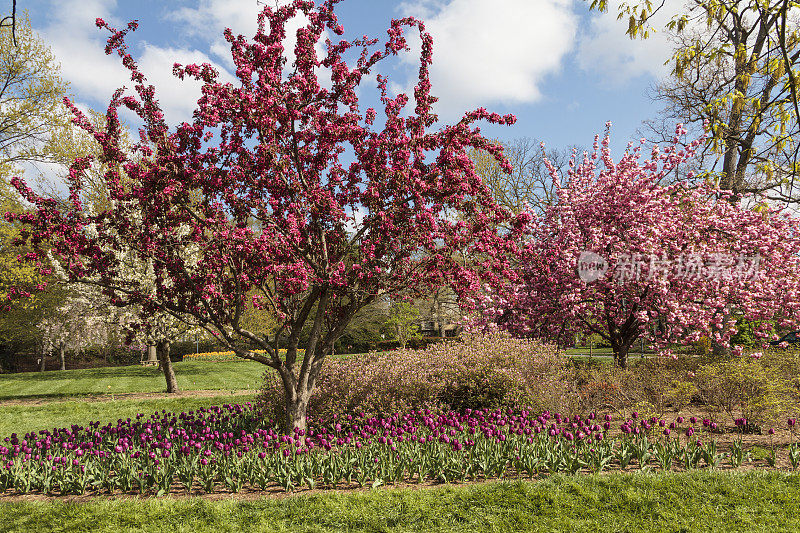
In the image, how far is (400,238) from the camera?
6719mm

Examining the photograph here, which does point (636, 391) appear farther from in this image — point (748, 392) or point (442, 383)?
point (442, 383)

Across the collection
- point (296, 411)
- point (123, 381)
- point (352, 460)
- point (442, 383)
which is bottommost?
point (123, 381)

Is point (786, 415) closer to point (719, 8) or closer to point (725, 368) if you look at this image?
point (725, 368)

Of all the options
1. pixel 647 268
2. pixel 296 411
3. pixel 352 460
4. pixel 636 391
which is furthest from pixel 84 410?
pixel 647 268

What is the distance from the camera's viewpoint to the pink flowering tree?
460 inches

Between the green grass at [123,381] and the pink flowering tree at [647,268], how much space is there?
10.1 meters

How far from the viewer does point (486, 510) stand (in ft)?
15.6

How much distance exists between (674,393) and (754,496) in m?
3.12

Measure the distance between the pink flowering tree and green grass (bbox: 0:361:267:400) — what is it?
10.1 m

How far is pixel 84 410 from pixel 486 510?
1122 cm

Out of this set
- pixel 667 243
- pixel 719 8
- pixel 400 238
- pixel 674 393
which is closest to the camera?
pixel 719 8

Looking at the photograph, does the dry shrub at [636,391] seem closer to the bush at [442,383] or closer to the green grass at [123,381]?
the bush at [442,383]

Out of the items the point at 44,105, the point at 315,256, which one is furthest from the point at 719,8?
the point at 44,105

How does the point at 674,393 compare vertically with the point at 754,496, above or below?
above
